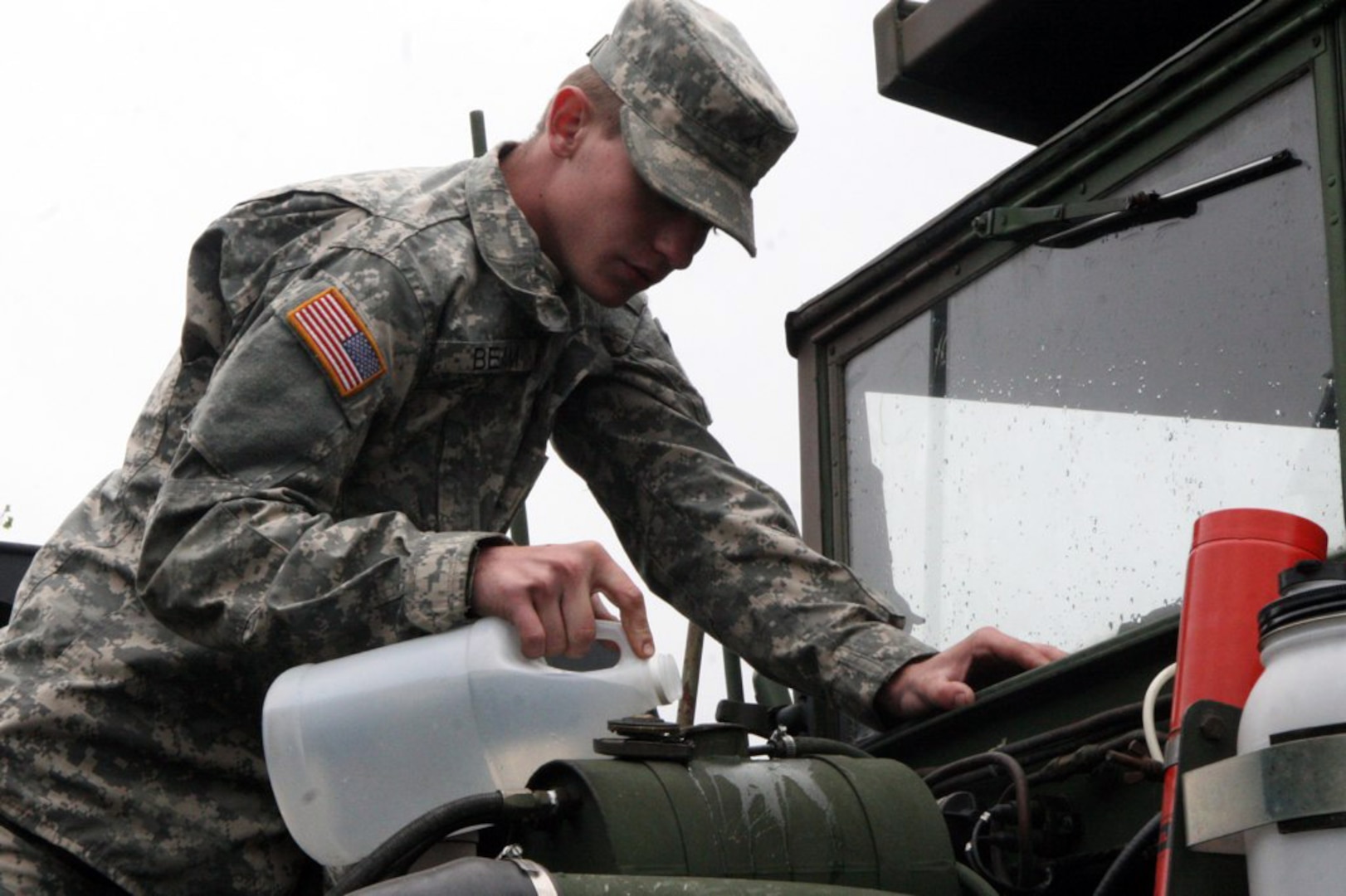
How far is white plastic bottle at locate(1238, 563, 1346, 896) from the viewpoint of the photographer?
141 cm

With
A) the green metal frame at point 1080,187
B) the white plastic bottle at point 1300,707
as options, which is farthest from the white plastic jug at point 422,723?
the green metal frame at point 1080,187

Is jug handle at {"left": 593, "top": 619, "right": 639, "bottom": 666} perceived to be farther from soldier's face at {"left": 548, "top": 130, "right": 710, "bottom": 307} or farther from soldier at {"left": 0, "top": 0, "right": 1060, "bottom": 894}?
soldier's face at {"left": 548, "top": 130, "right": 710, "bottom": 307}

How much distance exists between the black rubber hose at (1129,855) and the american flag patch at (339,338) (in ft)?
3.23

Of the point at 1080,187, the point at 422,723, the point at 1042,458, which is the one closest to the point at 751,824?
the point at 422,723

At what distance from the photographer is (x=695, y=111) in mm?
2566

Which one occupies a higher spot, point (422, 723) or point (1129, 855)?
point (422, 723)

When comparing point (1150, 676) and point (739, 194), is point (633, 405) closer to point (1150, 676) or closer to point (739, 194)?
point (739, 194)

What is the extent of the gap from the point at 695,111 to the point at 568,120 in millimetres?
171

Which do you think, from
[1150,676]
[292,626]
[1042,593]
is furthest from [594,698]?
[1042,593]

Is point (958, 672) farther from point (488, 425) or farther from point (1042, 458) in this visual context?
point (488, 425)

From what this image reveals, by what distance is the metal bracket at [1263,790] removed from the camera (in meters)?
1.41

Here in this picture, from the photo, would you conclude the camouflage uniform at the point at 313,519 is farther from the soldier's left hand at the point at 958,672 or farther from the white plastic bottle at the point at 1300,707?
the white plastic bottle at the point at 1300,707

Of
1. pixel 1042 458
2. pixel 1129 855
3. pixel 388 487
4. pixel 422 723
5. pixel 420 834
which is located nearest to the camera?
pixel 420 834

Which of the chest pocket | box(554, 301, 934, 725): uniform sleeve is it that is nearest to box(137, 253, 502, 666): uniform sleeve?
the chest pocket
